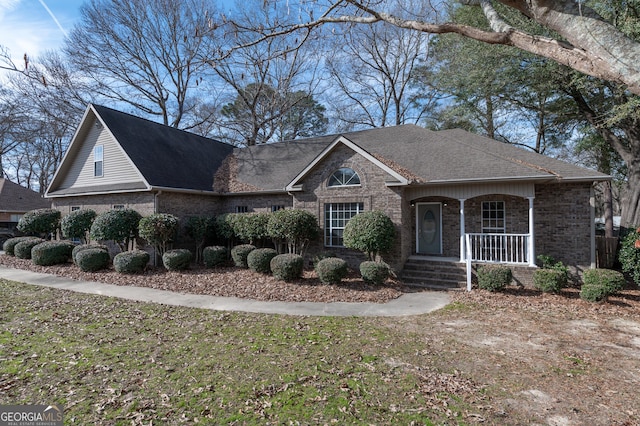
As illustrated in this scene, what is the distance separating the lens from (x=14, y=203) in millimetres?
26609

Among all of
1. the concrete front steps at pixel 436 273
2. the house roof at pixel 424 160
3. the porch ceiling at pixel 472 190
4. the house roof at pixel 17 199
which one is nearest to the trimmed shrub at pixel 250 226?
the house roof at pixel 424 160

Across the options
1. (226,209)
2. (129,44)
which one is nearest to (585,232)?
(226,209)

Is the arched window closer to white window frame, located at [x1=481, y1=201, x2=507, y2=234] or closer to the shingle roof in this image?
white window frame, located at [x1=481, y1=201, x2=507, y2=234]

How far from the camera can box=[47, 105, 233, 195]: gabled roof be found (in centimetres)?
1415

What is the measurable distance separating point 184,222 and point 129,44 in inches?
678

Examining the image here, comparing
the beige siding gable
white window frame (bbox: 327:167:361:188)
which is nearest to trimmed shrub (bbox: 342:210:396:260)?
white window frame (bbox: 327:167:361:188)

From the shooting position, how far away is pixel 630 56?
3100mm

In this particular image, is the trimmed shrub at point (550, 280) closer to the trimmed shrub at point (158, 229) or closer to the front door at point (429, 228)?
the front door at point (429, 228)

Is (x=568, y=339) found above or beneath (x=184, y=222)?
beneath

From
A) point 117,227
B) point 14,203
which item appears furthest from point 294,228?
point 14,203

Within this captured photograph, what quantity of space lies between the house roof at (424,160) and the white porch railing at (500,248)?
2108mm

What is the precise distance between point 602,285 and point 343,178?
26.9ft

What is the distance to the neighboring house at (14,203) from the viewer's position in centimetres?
2570

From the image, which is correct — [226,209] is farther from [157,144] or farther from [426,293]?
[426,293]
